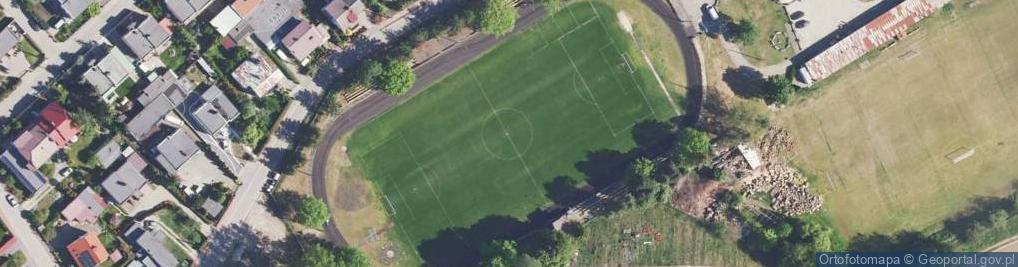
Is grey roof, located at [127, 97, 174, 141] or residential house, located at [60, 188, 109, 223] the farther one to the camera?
residential house, located at [60, 188, 109, 223]

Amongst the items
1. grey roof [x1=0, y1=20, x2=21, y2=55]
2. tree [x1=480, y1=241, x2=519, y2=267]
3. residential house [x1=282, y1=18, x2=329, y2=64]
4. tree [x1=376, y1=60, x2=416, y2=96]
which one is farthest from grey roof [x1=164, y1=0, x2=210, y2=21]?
tree [x1=480, y1=241, x2=519, y2=267]

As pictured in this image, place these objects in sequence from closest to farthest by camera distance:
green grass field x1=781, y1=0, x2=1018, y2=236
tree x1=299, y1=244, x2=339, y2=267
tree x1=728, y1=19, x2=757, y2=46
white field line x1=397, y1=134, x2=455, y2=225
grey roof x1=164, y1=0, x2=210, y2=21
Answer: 1. tree x1=299, y1=244, x2=339, y2=267
2. grey roof x1=164, y1=0, x2=210, y2=21
3. tree x1=728, y1=19, x2=757, y2=46
4. white field line x1=397, y1=134, x2=455, y2=225
5. green grass field x1=781, y1=0, x2=1018, y2=236

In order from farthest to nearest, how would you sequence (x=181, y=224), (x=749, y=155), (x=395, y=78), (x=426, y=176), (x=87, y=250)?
(x=426, y=176) → (x=749, y=155) → (x=181, y=224) → (x=87, y=250) → (x=395, y=78)

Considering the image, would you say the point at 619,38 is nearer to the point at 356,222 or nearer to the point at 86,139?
the point at 356,222

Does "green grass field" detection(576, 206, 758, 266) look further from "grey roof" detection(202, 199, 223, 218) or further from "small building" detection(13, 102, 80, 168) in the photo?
"small building" detection(13, 102, 80, 168)

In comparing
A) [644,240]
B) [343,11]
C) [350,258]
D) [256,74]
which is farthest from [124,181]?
[644,240]

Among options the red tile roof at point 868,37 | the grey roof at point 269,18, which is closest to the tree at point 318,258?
the grey roof at point 269,18

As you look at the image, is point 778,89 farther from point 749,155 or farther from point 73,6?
point 73,6
